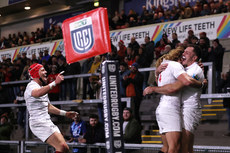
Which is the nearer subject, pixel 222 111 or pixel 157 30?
pixel 222 111

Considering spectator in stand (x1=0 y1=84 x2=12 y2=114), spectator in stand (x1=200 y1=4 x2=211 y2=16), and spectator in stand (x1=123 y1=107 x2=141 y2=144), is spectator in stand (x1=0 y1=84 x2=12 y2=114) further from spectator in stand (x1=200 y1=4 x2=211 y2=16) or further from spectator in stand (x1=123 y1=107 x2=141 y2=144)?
spectator in stand (x1=200 y1=4 x2=211 y2=16)

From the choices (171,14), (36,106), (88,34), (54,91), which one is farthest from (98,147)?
A: (171,14)

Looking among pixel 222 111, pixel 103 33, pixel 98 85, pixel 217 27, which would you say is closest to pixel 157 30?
pixel 217 27

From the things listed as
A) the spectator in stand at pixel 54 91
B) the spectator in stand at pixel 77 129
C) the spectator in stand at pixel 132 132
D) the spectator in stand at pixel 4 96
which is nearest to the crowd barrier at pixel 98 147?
the spectator in stand at pixel 77 129

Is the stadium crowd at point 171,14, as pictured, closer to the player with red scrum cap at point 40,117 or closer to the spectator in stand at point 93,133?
the spectator in stand at point 93,133

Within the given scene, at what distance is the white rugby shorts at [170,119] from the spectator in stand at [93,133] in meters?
2.87

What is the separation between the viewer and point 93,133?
25.3 feet

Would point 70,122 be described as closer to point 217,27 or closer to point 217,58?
point 217,58

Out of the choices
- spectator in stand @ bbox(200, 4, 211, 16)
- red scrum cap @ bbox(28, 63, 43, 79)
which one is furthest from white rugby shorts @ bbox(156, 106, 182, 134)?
spectator in stand @ bbox(200, 4, 211, 16)

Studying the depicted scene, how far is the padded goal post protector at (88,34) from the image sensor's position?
406cm

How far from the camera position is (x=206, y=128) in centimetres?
831

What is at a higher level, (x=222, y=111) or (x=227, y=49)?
(x=227, y=49)

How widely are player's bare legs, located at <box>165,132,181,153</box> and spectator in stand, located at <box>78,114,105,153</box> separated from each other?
2912mm

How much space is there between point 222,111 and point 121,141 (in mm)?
5565
